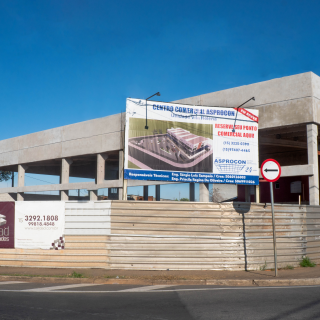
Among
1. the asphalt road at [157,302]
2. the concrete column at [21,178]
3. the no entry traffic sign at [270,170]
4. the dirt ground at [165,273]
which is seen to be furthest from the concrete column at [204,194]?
the concrete column at [21,178]

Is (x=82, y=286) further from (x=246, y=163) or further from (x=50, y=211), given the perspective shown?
(x=246, y=163)

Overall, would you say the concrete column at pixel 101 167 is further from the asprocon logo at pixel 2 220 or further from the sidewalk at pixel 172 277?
the sidewalk at pixel 172 277

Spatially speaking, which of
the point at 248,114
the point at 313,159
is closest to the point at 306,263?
the point at 248,114

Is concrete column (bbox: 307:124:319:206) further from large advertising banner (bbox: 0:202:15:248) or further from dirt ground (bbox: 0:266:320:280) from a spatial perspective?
large advertising banner (bbox: 0:202:15:248)

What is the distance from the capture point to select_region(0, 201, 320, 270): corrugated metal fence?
11.7 meters

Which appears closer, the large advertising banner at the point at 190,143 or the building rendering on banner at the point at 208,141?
the large advertising banner at the point at 190,143

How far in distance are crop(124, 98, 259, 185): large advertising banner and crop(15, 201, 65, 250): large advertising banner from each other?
3.22m

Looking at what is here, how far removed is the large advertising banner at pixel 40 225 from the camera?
39.7ft

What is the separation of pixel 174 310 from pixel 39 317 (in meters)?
2.15

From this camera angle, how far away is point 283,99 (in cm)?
1773

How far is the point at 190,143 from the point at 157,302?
26.6ft

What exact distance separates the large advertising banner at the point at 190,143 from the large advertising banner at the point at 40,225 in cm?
322

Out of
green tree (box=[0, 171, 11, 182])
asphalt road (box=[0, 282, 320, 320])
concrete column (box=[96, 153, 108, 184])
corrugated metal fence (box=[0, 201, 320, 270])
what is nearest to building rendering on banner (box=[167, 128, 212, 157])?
corrugated metal fence (box=[0, 201, 320, 270])

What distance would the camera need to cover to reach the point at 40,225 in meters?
12.3
